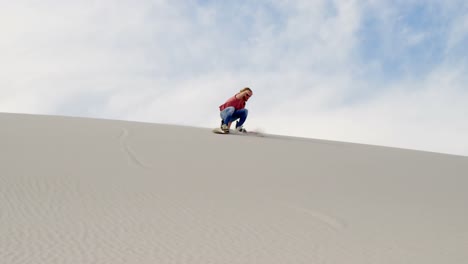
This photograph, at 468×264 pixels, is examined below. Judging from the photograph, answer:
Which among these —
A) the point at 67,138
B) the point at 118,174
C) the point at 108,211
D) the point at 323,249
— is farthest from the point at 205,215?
the point at 67,138

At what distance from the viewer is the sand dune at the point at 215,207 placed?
273 cm

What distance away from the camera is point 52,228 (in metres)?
2.97

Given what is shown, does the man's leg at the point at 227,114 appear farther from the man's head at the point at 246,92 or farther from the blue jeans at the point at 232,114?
the man's head at the point at 246,92

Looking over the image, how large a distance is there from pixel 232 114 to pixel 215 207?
16.7ft

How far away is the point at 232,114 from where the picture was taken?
28.9ft

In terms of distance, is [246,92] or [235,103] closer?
[246,92]

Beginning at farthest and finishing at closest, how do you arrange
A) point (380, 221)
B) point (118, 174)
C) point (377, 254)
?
point (118, 174) < point (380, 221) < point (377, 254)

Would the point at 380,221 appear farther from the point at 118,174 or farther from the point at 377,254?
the point at 118,174

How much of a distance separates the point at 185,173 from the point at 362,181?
209 cm

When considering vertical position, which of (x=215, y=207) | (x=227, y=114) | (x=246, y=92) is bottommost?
(x=215, y=207)

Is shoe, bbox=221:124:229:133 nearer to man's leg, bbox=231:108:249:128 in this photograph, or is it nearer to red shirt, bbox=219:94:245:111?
man's leg, bbox=231:108:249:128

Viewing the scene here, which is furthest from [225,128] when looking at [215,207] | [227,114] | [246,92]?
[215,207]

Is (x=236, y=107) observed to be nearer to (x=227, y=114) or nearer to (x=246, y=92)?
(x=227, y=114)

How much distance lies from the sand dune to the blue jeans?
1.63 meters
